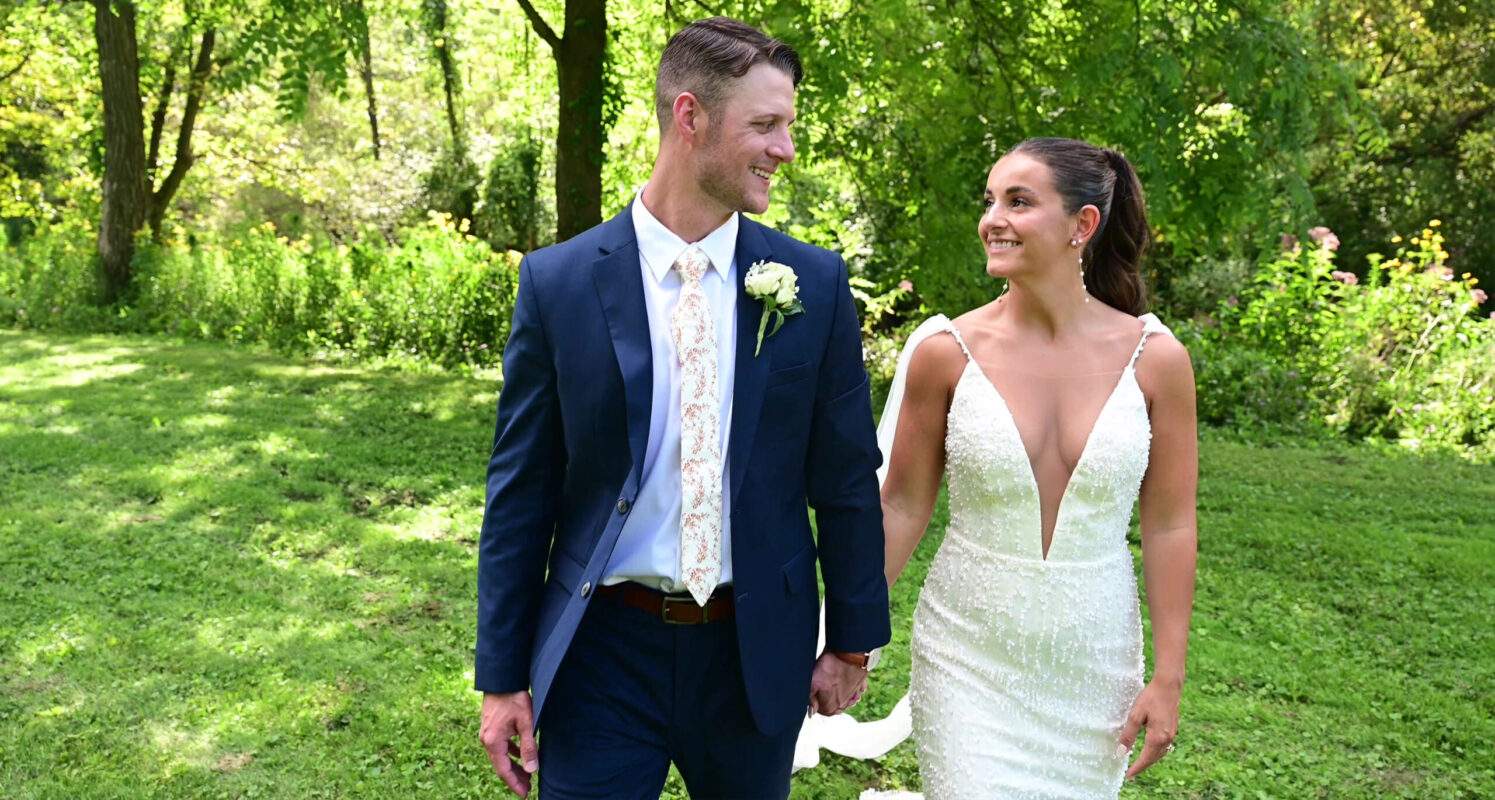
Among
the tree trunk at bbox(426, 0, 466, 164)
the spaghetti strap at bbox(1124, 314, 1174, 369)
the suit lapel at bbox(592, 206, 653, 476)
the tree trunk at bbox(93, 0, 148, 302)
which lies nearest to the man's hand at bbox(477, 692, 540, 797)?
the suit lapel at bbox(592, 206, 653, 476)

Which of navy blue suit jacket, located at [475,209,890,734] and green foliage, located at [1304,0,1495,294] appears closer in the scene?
navy blue suit jacket, located at [475,209,890,734]

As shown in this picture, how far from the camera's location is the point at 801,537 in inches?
105

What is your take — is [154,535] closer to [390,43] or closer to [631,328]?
[631,328]

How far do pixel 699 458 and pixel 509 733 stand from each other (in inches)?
27.3

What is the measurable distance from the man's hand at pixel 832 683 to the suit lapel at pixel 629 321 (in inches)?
26.4

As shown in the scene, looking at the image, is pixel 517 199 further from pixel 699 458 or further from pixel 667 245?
pixel 699 458

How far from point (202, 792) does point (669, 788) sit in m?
1.66

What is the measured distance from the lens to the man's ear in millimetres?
2504

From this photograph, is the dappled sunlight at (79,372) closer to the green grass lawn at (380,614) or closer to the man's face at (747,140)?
the green grass lawn at (380,614)

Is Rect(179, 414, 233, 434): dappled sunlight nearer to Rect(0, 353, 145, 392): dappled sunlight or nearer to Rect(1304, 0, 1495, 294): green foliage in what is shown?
Rect(0, 353, 145, 392): dappled sunlight

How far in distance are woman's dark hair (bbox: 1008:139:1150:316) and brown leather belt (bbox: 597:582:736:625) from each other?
1353mm

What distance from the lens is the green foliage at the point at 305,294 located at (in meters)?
14.2

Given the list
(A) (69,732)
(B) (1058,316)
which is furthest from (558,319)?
(A) (69,732)

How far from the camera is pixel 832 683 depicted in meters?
2.81
